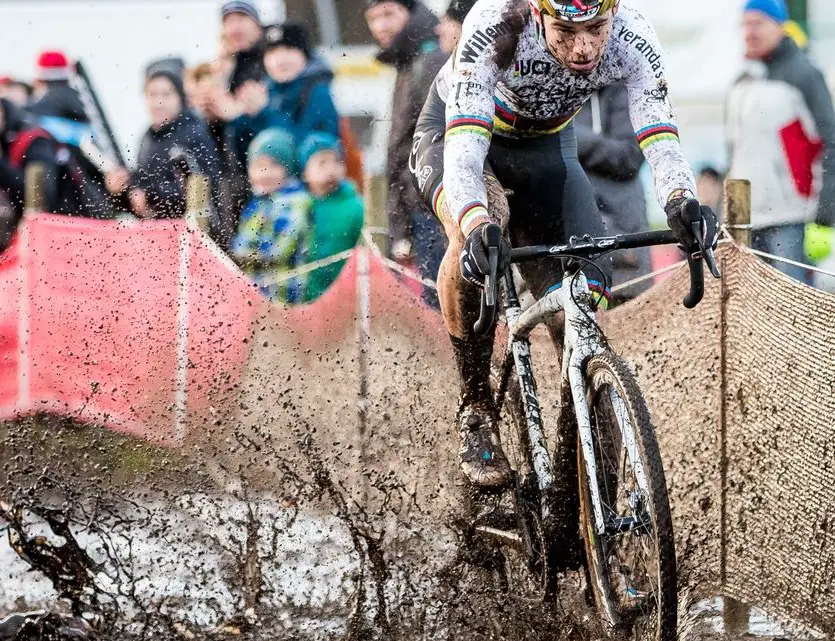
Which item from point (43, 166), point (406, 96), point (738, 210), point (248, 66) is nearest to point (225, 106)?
point (248, 66)

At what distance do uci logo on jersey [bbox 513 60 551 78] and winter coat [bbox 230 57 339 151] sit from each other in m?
3.37

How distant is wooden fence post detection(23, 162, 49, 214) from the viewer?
8656 millimetres

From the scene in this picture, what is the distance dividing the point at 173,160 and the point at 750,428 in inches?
173

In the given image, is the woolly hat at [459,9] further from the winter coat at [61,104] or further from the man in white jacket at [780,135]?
the winter coat at [61,104]

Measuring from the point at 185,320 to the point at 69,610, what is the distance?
281 centimetres

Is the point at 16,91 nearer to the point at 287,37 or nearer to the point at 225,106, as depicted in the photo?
the point at 225,106

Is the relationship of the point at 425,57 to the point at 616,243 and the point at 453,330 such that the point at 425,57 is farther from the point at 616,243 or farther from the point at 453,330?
the point at 616,243

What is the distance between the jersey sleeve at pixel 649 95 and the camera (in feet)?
15.6

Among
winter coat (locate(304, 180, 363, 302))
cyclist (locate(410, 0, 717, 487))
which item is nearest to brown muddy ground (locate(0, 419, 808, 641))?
cyclist (locate(410, 0, 717, 487))

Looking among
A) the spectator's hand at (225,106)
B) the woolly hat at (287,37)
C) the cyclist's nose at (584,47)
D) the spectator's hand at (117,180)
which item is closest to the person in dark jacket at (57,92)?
the spectator's hand at (117,180)

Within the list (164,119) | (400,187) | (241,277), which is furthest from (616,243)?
(164,119)

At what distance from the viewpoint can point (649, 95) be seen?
480 cm

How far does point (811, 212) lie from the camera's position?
707cm

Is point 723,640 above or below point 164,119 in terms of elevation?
below
